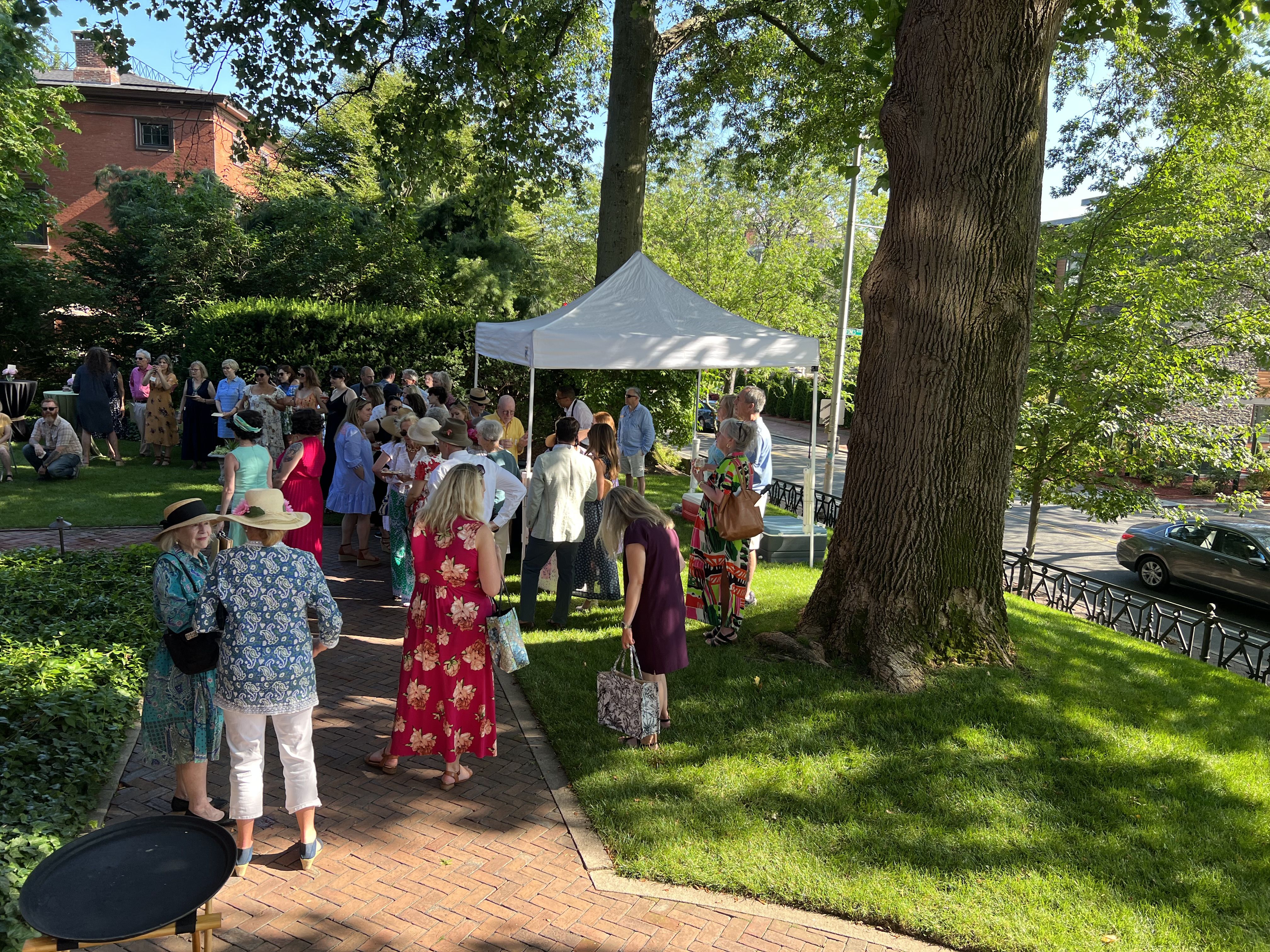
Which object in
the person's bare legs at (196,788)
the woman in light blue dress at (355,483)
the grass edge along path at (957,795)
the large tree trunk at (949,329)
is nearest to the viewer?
the grass edge along path at (957,795)

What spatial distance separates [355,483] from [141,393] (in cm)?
866

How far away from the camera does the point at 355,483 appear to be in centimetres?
970

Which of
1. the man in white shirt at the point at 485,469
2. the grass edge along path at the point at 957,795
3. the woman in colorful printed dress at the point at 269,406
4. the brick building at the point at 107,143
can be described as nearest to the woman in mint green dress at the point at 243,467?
the man in white shirt at the point at 485,469

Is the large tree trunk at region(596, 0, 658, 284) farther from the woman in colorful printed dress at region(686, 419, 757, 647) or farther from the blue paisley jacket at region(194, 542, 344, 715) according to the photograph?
the blue paisley jacket at region(194, 542, 344, 715)

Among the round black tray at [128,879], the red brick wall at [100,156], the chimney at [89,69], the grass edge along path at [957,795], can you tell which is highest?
the chimney at [89,69]

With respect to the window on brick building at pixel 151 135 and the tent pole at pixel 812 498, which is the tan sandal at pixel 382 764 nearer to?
the tent pole at pixel 812 498

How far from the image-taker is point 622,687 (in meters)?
5.85

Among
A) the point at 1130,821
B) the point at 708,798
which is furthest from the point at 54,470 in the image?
the point at 1130,821

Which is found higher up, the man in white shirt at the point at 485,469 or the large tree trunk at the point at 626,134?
the large tree trunk at the point at 626,134

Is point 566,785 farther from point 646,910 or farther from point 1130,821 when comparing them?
point 1130,821

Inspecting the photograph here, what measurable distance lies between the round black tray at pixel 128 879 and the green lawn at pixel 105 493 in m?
9.71

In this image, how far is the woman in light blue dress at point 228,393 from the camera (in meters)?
13.9

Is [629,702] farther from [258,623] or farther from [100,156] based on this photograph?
[100,156]

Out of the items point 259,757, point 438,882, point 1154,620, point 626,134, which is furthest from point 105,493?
point 1154,620
